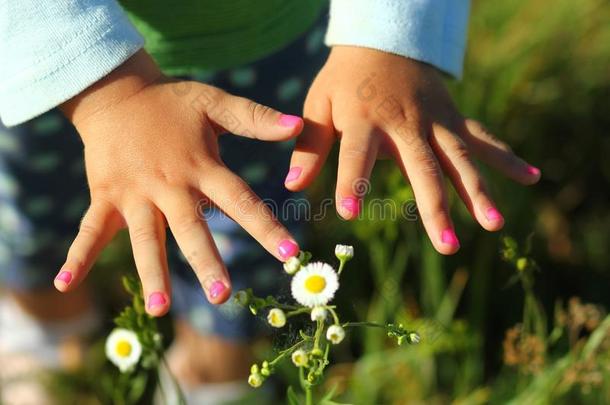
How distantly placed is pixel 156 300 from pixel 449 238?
230mm

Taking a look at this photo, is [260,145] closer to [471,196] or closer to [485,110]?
[471,196]

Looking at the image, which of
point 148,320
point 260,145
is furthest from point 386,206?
point 148,320

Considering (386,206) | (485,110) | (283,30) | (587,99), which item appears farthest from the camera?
(587,99)

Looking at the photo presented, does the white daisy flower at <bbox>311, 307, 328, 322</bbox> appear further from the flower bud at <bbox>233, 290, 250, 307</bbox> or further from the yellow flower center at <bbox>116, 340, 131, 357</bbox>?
the yellow flower center at <bbox>116, 340, 131, 357</bbox>

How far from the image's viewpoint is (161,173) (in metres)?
0.59

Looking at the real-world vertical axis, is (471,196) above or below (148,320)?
above

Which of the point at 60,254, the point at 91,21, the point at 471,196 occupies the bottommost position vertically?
the point at 60,254

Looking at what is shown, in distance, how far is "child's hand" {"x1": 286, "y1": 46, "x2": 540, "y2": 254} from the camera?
2.00 ft

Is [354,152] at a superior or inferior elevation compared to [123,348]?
superior

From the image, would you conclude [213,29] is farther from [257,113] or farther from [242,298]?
[242,298]

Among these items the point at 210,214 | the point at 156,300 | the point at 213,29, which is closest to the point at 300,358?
the point at 156,300

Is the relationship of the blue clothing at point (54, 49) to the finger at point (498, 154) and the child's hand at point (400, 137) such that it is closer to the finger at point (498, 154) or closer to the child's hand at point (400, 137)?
the child's hand at point (400, 137)

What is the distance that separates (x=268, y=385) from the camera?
1057mm

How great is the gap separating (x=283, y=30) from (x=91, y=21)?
0.28 m
